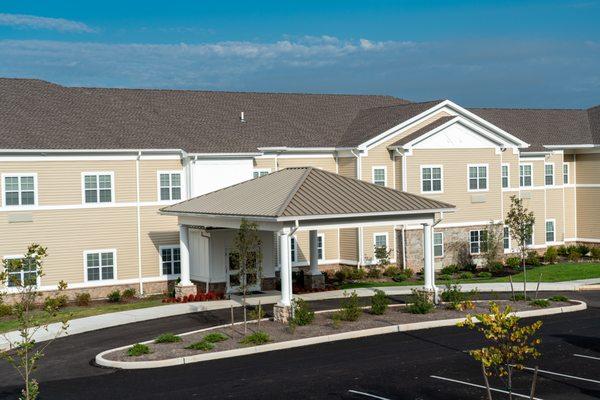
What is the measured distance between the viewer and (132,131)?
125 feet

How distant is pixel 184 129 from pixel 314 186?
11471 mm

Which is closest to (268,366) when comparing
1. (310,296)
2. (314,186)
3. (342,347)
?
(342,347)

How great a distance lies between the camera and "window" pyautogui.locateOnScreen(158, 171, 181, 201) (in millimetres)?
37875

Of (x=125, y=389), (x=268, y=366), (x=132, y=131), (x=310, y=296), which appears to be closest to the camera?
(x=125, y=389)

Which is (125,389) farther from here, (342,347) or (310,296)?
(310,296)

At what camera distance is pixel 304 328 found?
26.2 meters

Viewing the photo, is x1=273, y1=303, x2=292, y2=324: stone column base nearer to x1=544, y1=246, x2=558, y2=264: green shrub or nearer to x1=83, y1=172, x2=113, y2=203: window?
x1=83, y1=172, x2=113, y2=203: window

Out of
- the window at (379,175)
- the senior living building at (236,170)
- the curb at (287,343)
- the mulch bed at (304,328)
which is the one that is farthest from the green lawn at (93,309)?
the window at (379,175)

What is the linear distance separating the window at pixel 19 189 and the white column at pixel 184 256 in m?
6.36

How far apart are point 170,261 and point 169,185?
342 cm

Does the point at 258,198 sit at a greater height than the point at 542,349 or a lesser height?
greater

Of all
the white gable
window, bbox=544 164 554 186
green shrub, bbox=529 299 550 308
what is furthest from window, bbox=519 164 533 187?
green shrub, bbox=529 299 550 308

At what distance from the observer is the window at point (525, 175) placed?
159 ft

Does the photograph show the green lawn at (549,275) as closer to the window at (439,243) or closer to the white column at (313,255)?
the white column at (313,255)
